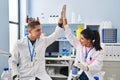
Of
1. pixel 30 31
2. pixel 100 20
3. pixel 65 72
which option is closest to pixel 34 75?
pixel 30 31

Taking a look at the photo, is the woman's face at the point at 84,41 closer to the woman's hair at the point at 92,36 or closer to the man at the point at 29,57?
the woman's hair at the point at 92,36

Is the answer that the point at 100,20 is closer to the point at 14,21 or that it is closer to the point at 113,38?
the point at 113,38

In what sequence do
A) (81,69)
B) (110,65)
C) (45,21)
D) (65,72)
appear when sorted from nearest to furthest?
1. (81,69)
2. (110,65)
3. (65,72)
4. (45,21)

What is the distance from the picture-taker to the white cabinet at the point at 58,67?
3982mm

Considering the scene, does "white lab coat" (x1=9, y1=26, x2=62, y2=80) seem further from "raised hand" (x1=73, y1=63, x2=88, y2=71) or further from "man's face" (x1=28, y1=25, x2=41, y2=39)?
"raised hand" (x1=73, y1=63, x2=88, y2=71)

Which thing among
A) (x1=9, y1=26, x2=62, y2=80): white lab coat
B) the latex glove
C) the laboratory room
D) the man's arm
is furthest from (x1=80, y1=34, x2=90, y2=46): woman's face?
the man's arm

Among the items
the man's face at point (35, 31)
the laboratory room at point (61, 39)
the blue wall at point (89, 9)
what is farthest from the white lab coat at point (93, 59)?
the blue wall at point (89, 9)

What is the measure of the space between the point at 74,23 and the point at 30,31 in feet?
6.84

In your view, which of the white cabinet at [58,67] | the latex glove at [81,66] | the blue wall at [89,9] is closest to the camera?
the latex glove at [81,66]

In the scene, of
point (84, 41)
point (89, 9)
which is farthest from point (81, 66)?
point (89, 9)

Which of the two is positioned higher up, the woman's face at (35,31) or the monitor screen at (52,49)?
the woman's face at (35,31)

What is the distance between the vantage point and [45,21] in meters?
4.52

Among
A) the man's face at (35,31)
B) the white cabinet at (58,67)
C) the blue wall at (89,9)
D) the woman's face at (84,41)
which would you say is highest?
the blue wall at (89,9)

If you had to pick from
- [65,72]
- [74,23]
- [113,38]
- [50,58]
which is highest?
[74,23]
